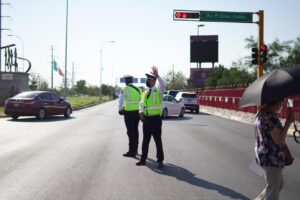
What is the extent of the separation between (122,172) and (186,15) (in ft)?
52.3

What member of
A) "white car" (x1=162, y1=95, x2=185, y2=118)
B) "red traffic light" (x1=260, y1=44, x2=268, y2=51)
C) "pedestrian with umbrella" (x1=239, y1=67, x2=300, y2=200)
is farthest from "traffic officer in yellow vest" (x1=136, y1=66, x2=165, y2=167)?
"white car" (x1=162, y1=95, x2=185, y2=118)

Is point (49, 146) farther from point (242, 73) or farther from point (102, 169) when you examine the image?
point (242, 73)

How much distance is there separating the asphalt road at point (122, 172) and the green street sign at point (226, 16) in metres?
11.0

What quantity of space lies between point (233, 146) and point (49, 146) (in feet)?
16.4

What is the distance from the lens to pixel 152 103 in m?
8.56

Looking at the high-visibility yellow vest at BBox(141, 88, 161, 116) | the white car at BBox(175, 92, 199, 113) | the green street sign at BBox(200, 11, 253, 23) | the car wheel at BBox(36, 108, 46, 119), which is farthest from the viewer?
the white car at BBox(175, 92, 199, 113)

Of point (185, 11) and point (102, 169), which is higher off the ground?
point (185, 11)

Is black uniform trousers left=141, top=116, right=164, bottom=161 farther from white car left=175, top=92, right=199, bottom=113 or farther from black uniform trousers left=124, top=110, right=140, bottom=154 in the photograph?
white car left=175, top=92, right=199, bottom=113

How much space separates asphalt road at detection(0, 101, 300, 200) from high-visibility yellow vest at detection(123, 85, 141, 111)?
1.15 meters

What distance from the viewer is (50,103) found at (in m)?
23.3

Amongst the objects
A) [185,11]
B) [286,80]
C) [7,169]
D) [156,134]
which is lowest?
[7,169]

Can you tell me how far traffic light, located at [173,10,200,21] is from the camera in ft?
73.8

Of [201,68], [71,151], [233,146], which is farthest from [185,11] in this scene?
[201,68]

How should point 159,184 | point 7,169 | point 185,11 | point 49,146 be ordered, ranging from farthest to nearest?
point 185,11 → point 49,146 → point 7,169 → point 159,184
